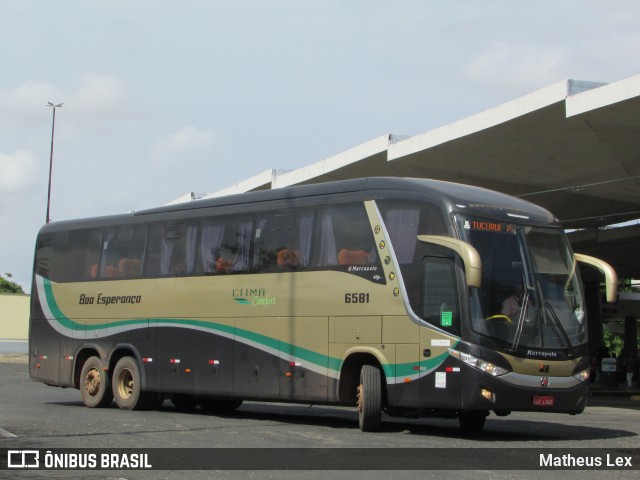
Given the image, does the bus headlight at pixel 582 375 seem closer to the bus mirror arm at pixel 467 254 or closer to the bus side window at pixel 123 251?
the bus mirror arm at pixel 467 254

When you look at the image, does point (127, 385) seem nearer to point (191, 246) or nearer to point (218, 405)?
point (218, 405)

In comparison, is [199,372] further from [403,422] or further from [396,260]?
[396,260]

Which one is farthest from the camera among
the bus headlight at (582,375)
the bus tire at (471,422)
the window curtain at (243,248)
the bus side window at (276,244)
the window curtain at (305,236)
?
the window curtain at (243,248)

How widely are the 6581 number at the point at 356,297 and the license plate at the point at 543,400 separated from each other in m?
2.78

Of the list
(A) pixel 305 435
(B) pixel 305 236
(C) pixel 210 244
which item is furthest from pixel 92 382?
(A) pixel 305 435

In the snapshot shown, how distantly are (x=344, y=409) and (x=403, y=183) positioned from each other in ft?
26.2

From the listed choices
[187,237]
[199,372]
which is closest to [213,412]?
[199,372]

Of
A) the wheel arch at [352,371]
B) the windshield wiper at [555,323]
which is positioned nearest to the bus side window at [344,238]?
the wheel arch at [352,371]

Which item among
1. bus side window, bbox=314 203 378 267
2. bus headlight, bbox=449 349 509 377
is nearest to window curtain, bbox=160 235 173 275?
bus side window, bbox=314 203 378 267

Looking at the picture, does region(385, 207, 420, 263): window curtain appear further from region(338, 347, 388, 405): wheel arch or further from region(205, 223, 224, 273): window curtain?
region(205, 223, 224, 273): window curtain

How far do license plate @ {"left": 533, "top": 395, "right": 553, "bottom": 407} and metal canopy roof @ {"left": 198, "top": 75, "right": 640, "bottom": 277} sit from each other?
33.8 ft

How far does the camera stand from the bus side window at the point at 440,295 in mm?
14047

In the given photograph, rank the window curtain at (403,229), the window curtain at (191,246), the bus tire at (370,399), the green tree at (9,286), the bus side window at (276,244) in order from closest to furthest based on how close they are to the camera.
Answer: the window curtain at (403,229)
the bus tire at (370,399)
the bus side window at (276,244)
the window curtain at (191,246)
the green tree at (9,286)

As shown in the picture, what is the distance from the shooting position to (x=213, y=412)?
1975 centimetres
